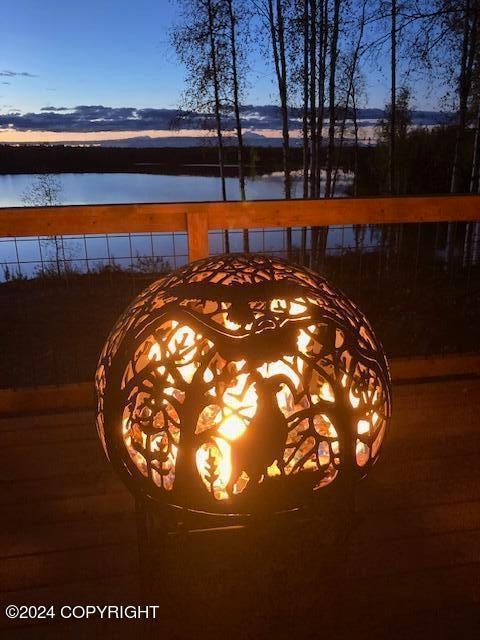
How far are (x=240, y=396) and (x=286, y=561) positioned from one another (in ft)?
3.07

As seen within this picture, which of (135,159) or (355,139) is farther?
(135,159)

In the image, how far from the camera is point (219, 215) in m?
2.74

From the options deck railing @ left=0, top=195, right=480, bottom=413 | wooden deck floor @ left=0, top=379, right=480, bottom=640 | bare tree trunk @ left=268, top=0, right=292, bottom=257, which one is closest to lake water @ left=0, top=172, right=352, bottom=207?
bare tree trunk @ left=268, top=0, right=292, bottom=257

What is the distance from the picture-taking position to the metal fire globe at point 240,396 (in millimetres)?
1354

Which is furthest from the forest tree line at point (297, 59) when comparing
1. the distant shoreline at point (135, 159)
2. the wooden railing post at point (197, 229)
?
the wooden railing post at point (197, 229)

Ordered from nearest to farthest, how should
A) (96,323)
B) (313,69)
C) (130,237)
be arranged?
(130,237), (96,323), (313,69)

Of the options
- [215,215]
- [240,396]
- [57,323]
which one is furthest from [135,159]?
[240,396]

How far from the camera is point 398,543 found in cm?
205

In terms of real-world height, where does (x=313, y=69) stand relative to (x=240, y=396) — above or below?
above

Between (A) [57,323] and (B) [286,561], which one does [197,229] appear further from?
(A) [57,323]

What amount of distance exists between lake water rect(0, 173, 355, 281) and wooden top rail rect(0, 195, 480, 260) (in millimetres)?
249

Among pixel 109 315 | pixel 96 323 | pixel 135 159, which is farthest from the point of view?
pixel 135 159

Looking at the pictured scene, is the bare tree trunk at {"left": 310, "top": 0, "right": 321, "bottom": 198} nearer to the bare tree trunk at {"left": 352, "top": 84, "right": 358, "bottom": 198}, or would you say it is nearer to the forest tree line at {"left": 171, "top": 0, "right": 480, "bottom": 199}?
the forest tree line at {"left": 171, "top": 0, "right": 480, "bottom": 199}

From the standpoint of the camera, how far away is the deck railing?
103 inches
